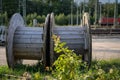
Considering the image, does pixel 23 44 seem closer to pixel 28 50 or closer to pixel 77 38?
pixel 28 50

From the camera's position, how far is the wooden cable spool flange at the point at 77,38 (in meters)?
8.64

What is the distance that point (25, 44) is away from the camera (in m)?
9.01

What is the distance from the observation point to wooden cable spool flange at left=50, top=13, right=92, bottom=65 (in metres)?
8.64

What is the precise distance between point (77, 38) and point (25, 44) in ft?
3.94

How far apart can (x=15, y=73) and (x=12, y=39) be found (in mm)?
815

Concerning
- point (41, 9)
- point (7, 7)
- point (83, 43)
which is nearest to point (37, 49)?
point (83, 43)

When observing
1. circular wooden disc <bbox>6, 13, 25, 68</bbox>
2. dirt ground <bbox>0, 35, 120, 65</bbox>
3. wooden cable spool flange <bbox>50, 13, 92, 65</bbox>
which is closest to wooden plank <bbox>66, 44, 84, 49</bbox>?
wooden cable spool flange <bbox>50, 13, 92, 65</bbox>

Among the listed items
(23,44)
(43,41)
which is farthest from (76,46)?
(23,44)

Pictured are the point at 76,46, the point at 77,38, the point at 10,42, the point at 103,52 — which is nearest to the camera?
the point at 10,42

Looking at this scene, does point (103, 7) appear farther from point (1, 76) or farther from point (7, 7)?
point (1, 76)

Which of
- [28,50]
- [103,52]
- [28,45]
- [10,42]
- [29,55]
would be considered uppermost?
[10,42]

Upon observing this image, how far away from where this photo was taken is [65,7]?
81.0 metres

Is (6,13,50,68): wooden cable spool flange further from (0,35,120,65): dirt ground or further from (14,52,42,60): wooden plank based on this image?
(0,35,120,65): dirt ground

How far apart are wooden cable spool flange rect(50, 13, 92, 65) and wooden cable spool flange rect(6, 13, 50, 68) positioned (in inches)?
12.3
